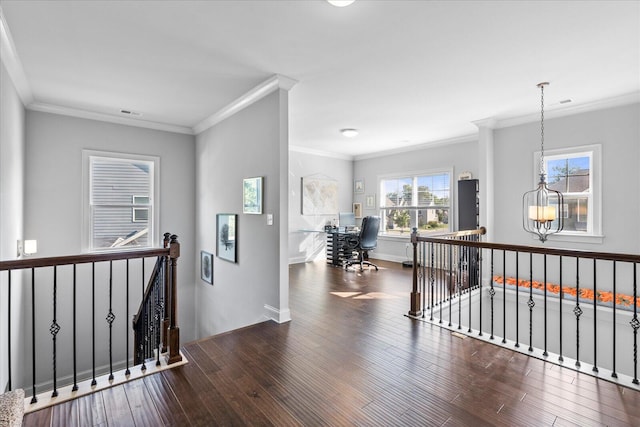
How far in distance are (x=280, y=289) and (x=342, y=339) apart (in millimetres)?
854

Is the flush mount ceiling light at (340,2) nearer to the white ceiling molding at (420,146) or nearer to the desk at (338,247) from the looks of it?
the white ceiling molding at (420,146)

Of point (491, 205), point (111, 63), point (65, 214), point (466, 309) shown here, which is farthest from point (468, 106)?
point (65, 214)

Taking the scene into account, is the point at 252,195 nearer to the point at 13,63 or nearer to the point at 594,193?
the point at 13,63

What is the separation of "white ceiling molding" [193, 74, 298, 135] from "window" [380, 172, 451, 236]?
4258mm

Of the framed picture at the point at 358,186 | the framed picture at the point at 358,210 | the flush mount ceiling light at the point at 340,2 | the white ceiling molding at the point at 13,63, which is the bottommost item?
the framed picture at the point at 358,210

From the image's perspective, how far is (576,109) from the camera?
4355 mm

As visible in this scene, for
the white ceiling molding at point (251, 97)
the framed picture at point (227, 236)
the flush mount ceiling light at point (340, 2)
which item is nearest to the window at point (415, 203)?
the framed picture at point (227, 236)

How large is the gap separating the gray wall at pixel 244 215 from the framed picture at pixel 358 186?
4.12 metres

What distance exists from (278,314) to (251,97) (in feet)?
8.32

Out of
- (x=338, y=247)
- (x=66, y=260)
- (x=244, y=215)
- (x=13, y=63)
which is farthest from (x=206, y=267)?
(x=13, y=63)

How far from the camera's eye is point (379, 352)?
2.75m

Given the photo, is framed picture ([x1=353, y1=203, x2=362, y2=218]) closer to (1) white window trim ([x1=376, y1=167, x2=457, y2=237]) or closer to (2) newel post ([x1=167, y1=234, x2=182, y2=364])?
(1) white window trim ([x1=376, y1=167, x2=457, y2=237])

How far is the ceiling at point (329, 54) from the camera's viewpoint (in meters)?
2.26

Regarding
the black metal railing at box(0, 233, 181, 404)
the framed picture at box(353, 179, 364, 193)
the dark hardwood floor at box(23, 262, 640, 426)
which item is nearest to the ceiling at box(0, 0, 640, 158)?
the black metal railing at box(0, 233, 181, 404)
